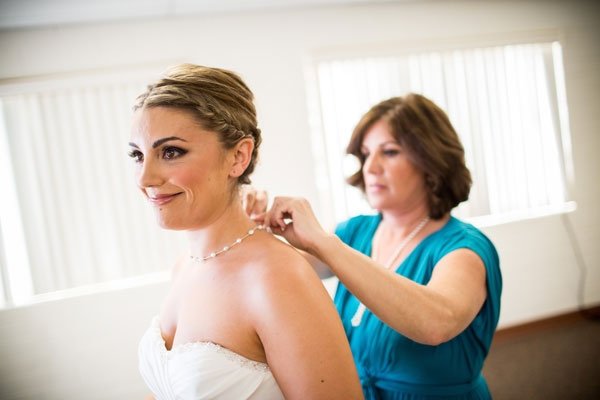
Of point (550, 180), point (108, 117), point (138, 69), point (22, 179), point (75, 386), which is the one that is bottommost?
point (75, 386)

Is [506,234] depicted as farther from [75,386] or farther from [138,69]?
[75,386]

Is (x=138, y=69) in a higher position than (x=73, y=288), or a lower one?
higher

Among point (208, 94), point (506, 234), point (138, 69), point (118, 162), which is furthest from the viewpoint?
point (506, 234)

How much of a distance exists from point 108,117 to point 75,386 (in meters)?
1.94

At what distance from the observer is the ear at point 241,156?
1104 mm

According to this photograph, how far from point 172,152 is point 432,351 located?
99 centimetres

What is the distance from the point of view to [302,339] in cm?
90

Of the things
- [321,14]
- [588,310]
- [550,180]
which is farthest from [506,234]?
[321,14]

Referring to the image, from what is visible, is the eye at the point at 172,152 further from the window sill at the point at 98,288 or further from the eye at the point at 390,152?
the window sill at the point at 98,288

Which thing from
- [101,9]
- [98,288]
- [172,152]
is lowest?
[98,288]

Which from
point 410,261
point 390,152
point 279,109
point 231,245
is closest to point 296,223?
point 231,245

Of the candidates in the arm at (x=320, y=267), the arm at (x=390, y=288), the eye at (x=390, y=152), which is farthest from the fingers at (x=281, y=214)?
the eye at (x=390, y=152)

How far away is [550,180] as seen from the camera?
398 centimetres

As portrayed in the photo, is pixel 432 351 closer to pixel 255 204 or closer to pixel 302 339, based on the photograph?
pixel 302 339
